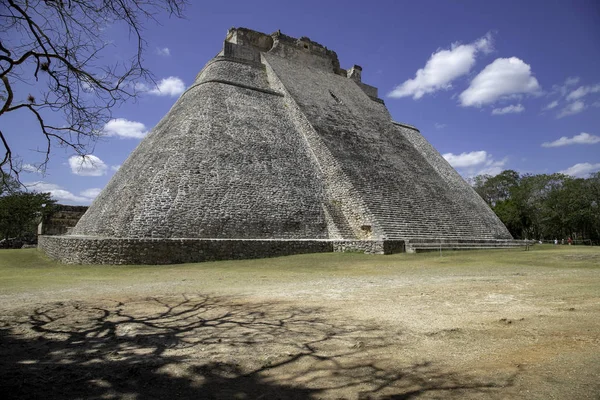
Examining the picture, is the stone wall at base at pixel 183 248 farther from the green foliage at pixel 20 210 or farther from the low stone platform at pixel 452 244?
the green foliage at pixel 20 210

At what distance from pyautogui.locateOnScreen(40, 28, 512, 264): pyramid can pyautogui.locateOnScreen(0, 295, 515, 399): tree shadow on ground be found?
8306 mm

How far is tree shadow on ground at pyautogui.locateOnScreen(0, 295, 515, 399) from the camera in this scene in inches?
105

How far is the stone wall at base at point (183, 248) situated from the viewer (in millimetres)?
12055

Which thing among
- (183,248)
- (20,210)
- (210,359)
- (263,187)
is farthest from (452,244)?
(20,210)

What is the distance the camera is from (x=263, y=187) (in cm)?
1555

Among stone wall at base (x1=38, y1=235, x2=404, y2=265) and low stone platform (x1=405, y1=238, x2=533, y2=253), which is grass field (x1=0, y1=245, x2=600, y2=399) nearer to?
stone wall at base (x1=38, y1=235, x2=404, y2=265)

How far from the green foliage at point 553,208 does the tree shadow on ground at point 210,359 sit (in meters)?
38.5

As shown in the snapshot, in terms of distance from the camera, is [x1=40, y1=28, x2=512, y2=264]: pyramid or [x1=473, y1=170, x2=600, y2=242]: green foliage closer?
[x1=40, y1=28, x2=512, y2=264]: pyramid

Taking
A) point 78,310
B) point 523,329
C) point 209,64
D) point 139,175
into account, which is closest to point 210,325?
point 78,310

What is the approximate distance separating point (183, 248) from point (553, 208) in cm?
3660

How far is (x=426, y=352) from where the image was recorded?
3.32 meters

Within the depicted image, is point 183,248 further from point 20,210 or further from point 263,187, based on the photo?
point 20,210

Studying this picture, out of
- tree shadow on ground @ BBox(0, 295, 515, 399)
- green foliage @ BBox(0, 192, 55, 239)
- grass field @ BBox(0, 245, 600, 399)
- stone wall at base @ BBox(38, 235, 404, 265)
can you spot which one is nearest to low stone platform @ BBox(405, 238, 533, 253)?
stone wall at base @ BBox(38, 235, 404, 265)

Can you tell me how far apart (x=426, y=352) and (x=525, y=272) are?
21.3 feet
